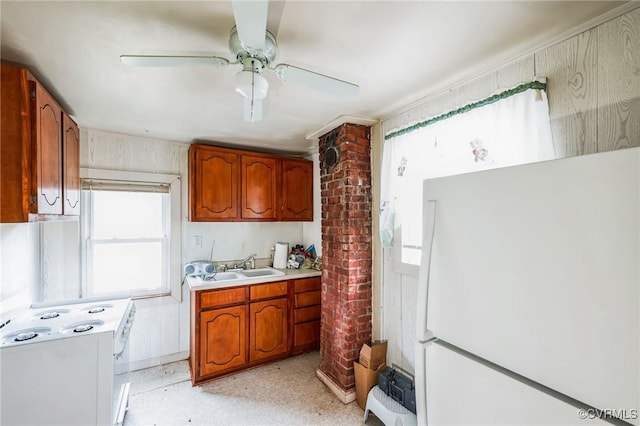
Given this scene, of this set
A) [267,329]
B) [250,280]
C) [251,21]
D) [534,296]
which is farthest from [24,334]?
[534,296]

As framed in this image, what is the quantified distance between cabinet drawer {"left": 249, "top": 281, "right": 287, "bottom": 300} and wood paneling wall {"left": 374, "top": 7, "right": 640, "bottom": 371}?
236 cm

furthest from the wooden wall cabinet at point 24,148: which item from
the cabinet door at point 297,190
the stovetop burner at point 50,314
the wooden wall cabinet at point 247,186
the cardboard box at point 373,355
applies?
the cardboard box at point 373,355

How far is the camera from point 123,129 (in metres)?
2.62

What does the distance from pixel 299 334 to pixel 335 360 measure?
2.30 ft

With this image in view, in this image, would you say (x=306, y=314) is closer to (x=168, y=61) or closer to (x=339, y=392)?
(x=339, y=392)

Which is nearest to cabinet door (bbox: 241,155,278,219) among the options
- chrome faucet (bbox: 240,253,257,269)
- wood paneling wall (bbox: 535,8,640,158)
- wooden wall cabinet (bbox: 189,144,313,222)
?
wooden wall cabinet (bbox: 189,144,313,222)

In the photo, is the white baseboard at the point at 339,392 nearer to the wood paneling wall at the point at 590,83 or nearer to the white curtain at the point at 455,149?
the white curtain at the point at 455,149

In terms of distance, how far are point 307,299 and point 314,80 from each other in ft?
7.81

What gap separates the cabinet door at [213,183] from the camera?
2.83 m

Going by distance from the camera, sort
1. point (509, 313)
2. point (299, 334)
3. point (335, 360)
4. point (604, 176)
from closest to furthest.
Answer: point (604, 176), point (509, 313), point (335, 360), point (299, 334)

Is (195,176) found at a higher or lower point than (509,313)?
higher

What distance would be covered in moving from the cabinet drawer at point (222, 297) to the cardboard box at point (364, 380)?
4.02ft

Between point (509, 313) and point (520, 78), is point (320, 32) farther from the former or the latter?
point (509, 313)

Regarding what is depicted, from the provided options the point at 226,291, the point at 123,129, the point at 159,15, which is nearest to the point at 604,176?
the point at 159,15
